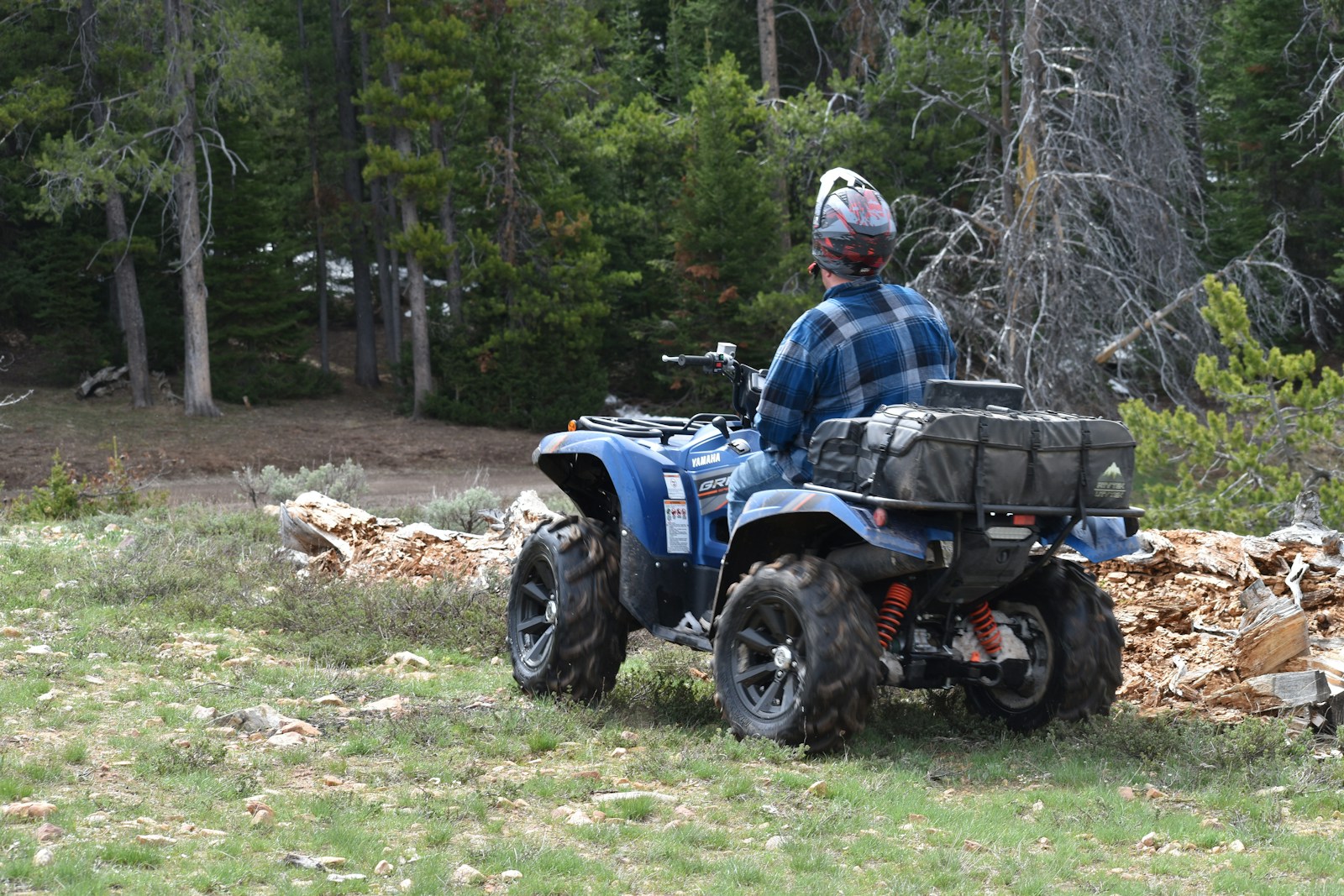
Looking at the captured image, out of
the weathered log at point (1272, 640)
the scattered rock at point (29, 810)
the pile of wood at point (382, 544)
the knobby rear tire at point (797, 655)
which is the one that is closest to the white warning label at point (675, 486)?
the knobby rear tire at point (797, 655)

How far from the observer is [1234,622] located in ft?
26.3

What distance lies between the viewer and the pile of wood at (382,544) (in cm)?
1149

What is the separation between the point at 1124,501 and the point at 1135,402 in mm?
7461

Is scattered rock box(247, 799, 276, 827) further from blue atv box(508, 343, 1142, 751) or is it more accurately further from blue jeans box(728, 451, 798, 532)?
blue jeans box(728, 451, 798, 532)

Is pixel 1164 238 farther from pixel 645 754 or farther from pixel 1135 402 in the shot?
pixel 645 754

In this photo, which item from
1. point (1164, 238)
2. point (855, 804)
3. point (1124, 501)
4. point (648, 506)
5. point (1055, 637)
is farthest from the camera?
point (1164, 238)

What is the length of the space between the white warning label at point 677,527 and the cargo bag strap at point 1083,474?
198 cm

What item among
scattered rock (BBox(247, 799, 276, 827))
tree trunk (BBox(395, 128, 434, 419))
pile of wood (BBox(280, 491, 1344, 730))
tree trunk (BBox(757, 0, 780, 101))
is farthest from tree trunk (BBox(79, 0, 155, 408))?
scattered rock (BBox(247, 799, 276, 827))

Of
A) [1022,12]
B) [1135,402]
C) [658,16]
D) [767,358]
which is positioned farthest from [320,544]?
[658,16]

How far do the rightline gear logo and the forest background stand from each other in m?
14.7

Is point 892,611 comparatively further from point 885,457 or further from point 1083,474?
point 1083,474

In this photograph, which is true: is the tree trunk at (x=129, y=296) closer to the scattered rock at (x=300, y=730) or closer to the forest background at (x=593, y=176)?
the forest background at (x=593, y=176)

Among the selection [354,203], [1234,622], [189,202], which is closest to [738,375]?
[1234,622]

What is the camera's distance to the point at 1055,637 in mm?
6336
